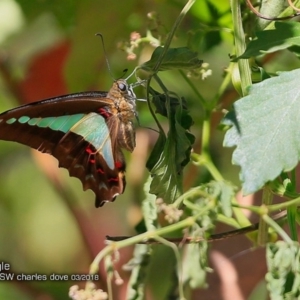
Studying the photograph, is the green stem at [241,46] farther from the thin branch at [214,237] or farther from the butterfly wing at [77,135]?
the butterfly wing at [77,135]

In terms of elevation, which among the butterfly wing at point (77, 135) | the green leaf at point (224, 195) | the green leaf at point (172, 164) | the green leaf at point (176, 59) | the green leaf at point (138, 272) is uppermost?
the green leaf at point (176, 59)

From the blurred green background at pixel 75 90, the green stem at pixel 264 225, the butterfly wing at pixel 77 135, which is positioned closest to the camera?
the green stem at pixel 264 225

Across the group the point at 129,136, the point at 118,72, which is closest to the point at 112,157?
the point at 129,136

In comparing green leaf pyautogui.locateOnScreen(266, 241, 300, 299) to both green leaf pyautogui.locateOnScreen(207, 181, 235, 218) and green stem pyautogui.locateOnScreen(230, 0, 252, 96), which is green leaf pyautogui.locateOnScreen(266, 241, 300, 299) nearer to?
green leaf pyautogui.locateOnScreen(207, 181, 235, 218)

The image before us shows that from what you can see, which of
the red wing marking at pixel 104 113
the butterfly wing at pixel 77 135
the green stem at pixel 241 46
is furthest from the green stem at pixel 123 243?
the red wing marking at pixel 104 113

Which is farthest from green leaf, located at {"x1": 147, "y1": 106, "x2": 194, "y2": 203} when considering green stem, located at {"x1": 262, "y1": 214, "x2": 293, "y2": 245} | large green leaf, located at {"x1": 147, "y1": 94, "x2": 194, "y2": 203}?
green stem, located at {"x1": 262, "y1": 214, "x2": 293, "y2": 245}

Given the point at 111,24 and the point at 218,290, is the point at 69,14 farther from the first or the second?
the point at 218,290
